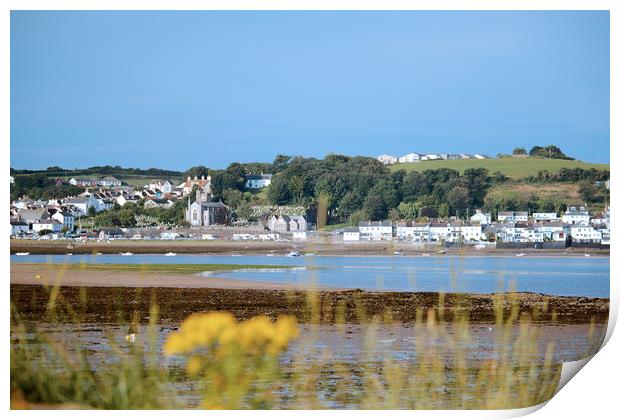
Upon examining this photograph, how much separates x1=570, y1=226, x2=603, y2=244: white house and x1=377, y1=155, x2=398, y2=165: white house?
22.0ft

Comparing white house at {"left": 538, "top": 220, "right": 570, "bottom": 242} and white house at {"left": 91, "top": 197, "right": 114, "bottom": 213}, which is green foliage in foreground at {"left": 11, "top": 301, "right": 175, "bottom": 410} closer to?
white house at {"left": 91, "top": 197, "right": 114, "bottom": 213}

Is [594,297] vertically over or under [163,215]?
under

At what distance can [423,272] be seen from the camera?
1702cm

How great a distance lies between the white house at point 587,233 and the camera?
16.8 m

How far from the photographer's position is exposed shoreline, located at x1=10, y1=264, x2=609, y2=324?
9.19m

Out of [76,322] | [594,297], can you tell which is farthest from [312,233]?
[76,322]

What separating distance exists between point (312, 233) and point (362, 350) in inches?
359

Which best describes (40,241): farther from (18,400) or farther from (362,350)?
(18,400)

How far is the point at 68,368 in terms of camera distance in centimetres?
407

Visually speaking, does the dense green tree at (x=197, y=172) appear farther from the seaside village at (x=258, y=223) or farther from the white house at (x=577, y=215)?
the white house at (x=577, y=215)

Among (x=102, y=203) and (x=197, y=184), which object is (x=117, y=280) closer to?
(x=102, y=203)

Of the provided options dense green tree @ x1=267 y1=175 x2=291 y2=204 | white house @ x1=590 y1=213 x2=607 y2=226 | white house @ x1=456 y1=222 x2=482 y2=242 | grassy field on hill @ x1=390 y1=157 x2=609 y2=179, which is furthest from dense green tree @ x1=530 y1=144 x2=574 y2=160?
white house @ x1=456 y1=222 x2=482 y2=242

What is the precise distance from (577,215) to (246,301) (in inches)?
256

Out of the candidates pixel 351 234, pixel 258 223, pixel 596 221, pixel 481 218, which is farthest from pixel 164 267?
pixel 596 221
